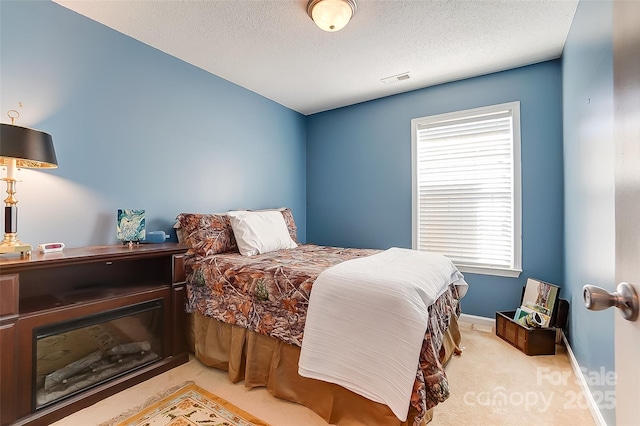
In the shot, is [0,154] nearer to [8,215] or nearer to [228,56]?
[8,215]

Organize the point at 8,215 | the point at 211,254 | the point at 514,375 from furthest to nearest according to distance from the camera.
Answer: the point at 211,254
the point at 514,375
the point at 8,215

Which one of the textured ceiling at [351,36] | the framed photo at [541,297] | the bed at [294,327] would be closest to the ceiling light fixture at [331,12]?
the textured ceiling at [351,36]

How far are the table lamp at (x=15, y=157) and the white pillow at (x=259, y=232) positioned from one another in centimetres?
133

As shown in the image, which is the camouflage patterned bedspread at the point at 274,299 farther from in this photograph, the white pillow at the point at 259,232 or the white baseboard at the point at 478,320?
the white baseboard at the point at 478,320

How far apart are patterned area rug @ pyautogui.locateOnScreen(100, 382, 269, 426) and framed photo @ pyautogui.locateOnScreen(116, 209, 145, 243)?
1122mm

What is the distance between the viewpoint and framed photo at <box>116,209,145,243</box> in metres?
2.17

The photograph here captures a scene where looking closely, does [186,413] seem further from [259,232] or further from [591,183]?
[591,183]

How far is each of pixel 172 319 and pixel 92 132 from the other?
5.01 feet

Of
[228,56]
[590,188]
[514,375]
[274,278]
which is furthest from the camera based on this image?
[228,56]

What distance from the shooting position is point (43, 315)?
5.18 ft

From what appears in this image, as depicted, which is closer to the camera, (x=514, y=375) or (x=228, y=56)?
(x=514, y=375)

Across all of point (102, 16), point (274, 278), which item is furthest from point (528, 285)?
point (102, 16)

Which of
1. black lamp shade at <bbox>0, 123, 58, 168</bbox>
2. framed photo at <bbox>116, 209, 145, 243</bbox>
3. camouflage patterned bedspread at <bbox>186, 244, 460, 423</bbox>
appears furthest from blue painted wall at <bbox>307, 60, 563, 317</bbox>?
black lamp shade at <bbox>0, 123, 58, 168</bbox>

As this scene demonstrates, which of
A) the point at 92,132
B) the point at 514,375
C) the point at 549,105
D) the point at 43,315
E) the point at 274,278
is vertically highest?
the point at 549,105
